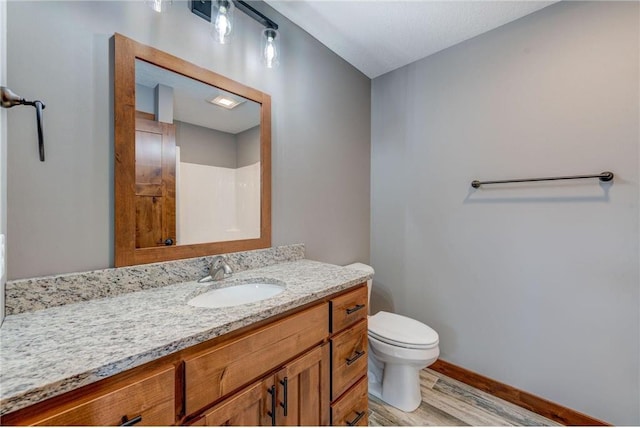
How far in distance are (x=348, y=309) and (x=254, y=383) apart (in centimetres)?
49

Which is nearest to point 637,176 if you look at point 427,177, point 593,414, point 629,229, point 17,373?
point 629,229

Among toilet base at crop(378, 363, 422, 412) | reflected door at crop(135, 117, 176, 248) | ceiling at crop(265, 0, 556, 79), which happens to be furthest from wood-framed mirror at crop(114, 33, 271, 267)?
toilet base at crop(378, 363, 422, 412)

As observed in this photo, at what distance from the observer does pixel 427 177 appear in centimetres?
201

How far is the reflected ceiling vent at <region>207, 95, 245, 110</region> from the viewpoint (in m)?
1.30

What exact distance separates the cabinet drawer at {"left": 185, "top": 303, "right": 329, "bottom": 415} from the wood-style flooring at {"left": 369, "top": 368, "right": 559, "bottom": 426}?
0.96 m

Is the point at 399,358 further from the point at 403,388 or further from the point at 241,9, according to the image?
the point at 241,9

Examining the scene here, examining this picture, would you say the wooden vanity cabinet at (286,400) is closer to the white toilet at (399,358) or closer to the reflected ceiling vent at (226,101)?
the white toilet at (399,358)

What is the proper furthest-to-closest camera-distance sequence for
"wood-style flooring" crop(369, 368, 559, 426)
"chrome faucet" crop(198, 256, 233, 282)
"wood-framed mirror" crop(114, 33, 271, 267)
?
1. "wood-style flooring" crop(369, 368, 559, 426)
2. "chrome faucet" crop(198, 256, 233, 282)
3. "wood-framed mirror" crop(114, 33, 271, 267)

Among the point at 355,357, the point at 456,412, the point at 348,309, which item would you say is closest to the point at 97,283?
the point at 348,309

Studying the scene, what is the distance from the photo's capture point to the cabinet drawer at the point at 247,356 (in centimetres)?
68

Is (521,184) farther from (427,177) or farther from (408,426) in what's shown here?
(408,426)

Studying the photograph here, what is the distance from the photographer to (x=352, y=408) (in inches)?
46.8

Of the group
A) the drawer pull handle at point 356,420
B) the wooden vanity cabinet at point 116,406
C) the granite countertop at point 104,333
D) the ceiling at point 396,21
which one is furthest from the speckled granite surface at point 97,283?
the ceiling at point 396,21

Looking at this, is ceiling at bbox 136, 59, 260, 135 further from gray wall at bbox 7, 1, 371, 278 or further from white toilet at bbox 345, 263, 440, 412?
white toilet at bbox 345, 263, 440, 412
